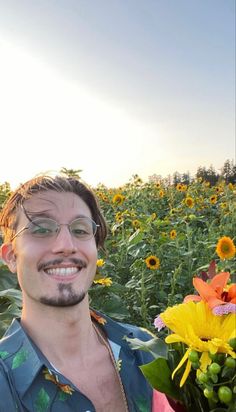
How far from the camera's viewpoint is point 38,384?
138cm

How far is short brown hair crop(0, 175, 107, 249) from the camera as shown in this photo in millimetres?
1675

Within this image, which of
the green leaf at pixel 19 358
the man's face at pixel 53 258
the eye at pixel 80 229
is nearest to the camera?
the green leaf at pixel 19 358

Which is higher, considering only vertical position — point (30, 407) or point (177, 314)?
point (177, 314)

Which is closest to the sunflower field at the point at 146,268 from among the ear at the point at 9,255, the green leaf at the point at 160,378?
the ear at the point at 9,255

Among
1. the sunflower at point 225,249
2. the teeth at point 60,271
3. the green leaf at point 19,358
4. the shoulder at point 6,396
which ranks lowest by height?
the shoulder at point 6,396

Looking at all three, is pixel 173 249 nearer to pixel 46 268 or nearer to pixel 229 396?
pixel 46 268

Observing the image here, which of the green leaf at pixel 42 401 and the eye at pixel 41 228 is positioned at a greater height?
the eye at pixel 41 228

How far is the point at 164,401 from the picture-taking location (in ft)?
3.16

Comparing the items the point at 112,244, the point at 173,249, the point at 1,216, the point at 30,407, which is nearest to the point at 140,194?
the point at 112,244

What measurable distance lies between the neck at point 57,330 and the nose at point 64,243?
0.17 meters

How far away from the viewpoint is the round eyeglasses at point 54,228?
1.59 metres

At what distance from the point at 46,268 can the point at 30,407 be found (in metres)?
0.38

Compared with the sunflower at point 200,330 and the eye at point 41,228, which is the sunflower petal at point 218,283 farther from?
the eye at point 41,228

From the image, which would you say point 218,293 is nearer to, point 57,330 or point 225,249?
point 57,330
